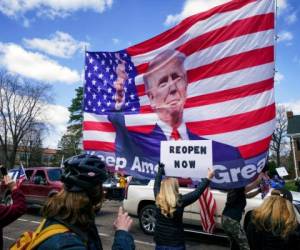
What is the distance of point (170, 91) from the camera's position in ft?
18.5

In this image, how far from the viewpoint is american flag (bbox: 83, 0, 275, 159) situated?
5074 mm

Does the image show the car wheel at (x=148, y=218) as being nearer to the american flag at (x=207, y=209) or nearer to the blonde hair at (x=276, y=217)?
the american flag at (x=207, y=209)

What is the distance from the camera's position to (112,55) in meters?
6.61

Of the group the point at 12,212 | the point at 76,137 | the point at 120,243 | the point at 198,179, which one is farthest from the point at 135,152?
the point at 76,137

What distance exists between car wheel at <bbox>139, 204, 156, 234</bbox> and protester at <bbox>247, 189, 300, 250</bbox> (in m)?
6.90

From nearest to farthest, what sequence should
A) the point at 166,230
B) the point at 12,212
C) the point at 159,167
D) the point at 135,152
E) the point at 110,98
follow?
Answer: the point at 12,212, the point at 166,230, the point at 159,167, the point at 135,152, the point at 110,98

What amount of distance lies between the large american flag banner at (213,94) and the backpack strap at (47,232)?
3.34 meters

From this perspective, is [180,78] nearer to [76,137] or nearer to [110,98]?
[110,98]

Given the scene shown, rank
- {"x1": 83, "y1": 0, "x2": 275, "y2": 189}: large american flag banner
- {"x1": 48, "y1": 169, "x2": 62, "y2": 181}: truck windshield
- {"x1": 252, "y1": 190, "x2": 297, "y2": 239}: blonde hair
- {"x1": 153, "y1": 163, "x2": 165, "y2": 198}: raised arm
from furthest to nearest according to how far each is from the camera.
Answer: {"x1": 48, "y1": 169, "x2": 62, "y2": 181}: truck windshield → {"x1": 153, "y1": 163, "x2": 165, "y2": 198}: raised arm → {"x1": 83, "y1": 0, "x2": 275, "y2": 189}: large american flag banner → {"x1": 252, "y1": 190, "x2": 297, "y2": 239}: blonde hair

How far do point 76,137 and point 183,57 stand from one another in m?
70.3

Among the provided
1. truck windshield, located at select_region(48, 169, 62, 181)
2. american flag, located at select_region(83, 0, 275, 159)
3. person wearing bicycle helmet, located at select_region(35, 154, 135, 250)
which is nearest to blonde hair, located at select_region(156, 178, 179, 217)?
american flag, located at select_region(83, 0, 275, 159)

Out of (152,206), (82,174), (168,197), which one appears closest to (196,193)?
(168,197)

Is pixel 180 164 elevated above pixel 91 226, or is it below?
above

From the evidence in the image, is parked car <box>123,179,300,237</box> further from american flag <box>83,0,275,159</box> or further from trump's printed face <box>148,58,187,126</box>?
trump's printed face <box>148,58,187,126</box>
